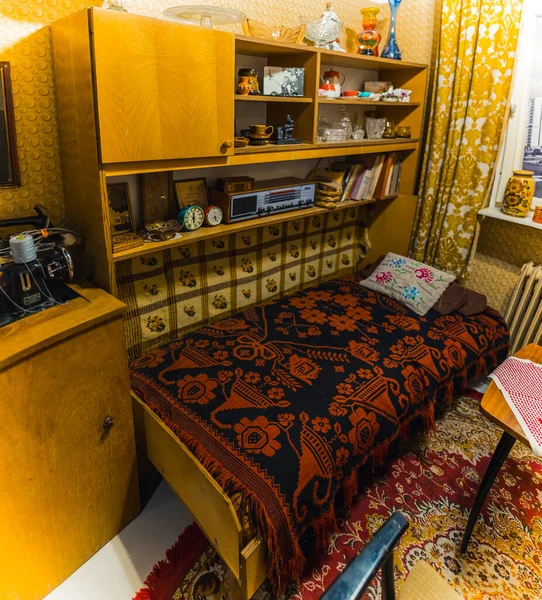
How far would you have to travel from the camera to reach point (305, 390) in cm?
172

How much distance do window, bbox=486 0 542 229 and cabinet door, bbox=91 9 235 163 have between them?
5.23 ft

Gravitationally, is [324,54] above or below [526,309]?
above

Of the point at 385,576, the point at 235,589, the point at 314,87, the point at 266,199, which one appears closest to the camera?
the point at 385,576

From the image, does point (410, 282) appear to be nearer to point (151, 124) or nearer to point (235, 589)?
point (151, 124)

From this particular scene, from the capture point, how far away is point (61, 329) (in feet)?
4.08

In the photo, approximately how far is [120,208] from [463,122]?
6.12ft

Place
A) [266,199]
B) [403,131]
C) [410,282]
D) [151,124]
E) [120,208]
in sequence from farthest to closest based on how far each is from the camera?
[403,131], [410,282], [266,199], [120,208], [151,124]

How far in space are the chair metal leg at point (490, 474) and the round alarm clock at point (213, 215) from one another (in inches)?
53.6

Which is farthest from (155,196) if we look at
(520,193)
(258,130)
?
(520,193)

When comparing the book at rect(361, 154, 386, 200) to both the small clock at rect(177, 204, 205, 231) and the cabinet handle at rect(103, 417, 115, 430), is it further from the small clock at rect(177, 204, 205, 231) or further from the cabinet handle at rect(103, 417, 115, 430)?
the cabinet handle at rect(103, 417, 115, 430)

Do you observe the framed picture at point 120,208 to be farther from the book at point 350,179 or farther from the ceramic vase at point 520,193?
the ceramic vase at point 520,193

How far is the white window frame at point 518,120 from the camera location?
2.16 metres

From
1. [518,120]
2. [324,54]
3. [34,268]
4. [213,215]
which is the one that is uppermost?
[324,54]

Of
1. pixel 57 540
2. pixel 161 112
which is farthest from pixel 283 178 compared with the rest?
pixel 57 540
